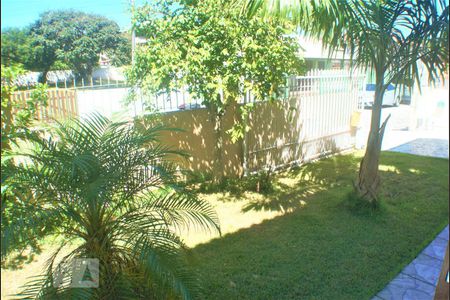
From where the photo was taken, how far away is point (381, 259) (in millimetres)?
3680

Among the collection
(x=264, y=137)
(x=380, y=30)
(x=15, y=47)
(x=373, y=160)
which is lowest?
(x=373, y=160)

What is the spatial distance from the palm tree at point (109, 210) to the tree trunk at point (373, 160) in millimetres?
3241

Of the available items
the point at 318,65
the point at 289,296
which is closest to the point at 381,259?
the point at 289,296

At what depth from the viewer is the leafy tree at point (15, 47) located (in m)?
3.12

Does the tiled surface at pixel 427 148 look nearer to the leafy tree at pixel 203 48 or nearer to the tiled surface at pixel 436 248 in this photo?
the tiled surface at pixel 436 248

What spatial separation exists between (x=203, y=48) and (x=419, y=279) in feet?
12.0

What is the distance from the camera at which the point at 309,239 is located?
4.13m

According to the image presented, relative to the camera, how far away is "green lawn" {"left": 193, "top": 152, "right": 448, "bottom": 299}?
3215mm

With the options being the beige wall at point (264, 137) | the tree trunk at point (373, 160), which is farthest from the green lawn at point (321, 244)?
the beige wall at point (264, 137)

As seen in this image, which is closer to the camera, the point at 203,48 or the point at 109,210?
the point at 109,210

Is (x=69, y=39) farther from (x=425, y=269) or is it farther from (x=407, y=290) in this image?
(x=425, y=269)

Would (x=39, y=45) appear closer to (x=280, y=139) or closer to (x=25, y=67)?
(x=25, y=67)
